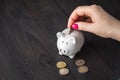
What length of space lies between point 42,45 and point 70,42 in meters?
0.16

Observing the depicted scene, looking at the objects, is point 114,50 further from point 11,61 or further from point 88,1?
point 11,61

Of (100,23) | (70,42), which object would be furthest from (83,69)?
(100,23)

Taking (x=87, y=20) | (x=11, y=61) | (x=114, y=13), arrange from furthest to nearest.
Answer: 1. (x=114, y=13)
2. (x=11, y=61)
3. (x=87, y=20)

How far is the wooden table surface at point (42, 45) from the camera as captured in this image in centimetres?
106

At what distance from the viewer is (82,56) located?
1097 mm

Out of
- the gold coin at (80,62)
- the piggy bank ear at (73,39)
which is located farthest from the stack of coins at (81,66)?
the piggy bank ear at (73,39)

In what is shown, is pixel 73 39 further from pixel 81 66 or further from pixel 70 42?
pixel 81 66

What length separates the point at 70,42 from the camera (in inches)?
39.8

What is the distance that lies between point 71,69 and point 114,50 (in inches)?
7.4

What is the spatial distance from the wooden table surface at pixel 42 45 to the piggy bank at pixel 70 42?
0.06 metres

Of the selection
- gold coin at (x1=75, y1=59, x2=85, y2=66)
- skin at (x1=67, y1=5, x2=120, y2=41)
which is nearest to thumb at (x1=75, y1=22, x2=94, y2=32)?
skin at (x1=67, y1=5, x2=120, y2=41)

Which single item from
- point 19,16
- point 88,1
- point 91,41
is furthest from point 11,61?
point 88,1

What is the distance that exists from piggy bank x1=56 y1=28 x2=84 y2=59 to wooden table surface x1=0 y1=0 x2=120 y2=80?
0.20 feet

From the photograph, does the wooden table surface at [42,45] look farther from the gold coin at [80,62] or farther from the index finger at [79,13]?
the index finger at [79,13]
